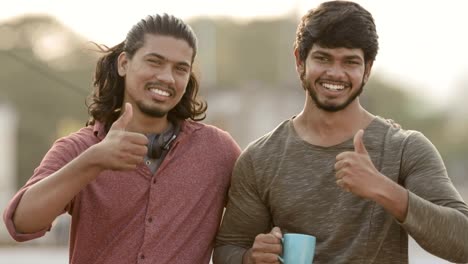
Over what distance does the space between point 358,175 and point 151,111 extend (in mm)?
1120

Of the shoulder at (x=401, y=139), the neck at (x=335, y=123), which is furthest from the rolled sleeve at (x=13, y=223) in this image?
the shoulder at (x=401, y=139)

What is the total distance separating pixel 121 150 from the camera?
4.74 m

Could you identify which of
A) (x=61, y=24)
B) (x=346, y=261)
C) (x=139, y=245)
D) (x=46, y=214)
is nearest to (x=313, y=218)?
(x=346, y=261)

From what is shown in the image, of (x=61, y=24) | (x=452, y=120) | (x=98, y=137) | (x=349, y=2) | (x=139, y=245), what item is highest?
(x=349, y=2)

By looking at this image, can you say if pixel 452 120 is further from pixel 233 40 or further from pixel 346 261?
pixel 346 261

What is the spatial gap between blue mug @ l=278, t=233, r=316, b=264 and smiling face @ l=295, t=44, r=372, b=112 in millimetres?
551

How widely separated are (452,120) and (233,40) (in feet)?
50.2

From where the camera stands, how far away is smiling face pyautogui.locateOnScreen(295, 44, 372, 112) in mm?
5016

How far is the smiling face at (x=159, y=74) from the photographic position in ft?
17.5

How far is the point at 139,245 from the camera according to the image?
209 inches

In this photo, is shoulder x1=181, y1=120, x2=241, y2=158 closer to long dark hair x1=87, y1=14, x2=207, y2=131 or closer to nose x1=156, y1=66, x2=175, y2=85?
long dark hair x1=87, y1=14, x2=207, y2=131

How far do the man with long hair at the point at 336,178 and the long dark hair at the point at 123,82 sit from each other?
48cm

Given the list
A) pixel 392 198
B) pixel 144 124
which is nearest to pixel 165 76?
pixel 144 124

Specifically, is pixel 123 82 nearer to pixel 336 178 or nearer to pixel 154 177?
pixel 154 177
